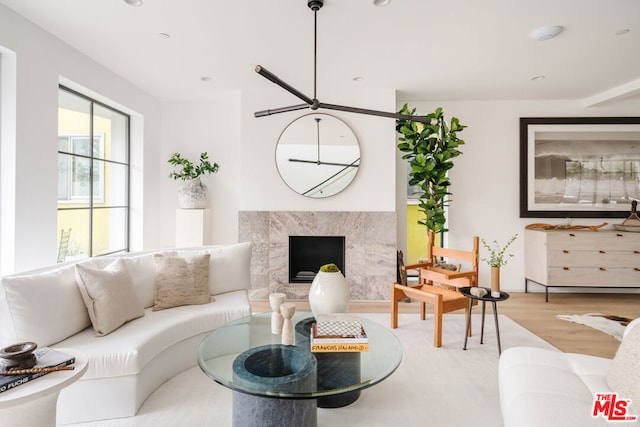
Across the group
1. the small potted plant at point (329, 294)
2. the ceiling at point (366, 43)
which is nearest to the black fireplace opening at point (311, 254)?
the ceiling at point (366, 43)

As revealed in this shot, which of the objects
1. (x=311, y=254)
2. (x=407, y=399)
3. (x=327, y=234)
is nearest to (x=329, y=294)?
(x=407, y=399)

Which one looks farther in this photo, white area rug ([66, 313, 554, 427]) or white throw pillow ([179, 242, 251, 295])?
white throw pillow ([179, 242, 251, 295])

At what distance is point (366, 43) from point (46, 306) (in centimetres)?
307

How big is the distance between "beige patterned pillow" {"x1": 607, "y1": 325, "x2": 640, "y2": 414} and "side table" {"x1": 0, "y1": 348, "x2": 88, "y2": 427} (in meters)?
2.22

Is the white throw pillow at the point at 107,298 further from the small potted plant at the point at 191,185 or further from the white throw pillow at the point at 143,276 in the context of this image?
the small potted plant at the point at 191,185

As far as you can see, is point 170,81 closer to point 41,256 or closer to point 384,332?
point 41,256

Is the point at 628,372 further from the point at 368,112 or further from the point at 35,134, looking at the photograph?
the point at 35,134

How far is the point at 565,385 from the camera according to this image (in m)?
1.44

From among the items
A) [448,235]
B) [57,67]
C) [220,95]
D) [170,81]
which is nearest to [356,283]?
[448,235]

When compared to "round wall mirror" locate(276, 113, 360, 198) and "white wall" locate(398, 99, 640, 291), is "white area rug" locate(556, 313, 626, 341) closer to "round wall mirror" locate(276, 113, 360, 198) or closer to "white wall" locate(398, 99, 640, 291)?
"white wall" locate(398, 99, 640, 291)

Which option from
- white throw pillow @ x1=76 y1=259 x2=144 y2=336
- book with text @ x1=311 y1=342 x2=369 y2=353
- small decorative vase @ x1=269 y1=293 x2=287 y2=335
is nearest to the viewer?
book with text @ x1=311 y1=342 x2=369 y2=353

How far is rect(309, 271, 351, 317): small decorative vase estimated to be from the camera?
83.7 inches

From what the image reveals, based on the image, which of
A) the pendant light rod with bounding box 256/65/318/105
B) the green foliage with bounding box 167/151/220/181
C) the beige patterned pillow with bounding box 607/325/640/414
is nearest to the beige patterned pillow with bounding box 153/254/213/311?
the pendant light rod with bounding box 256/65/318/105

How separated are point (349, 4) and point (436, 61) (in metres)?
1.38
